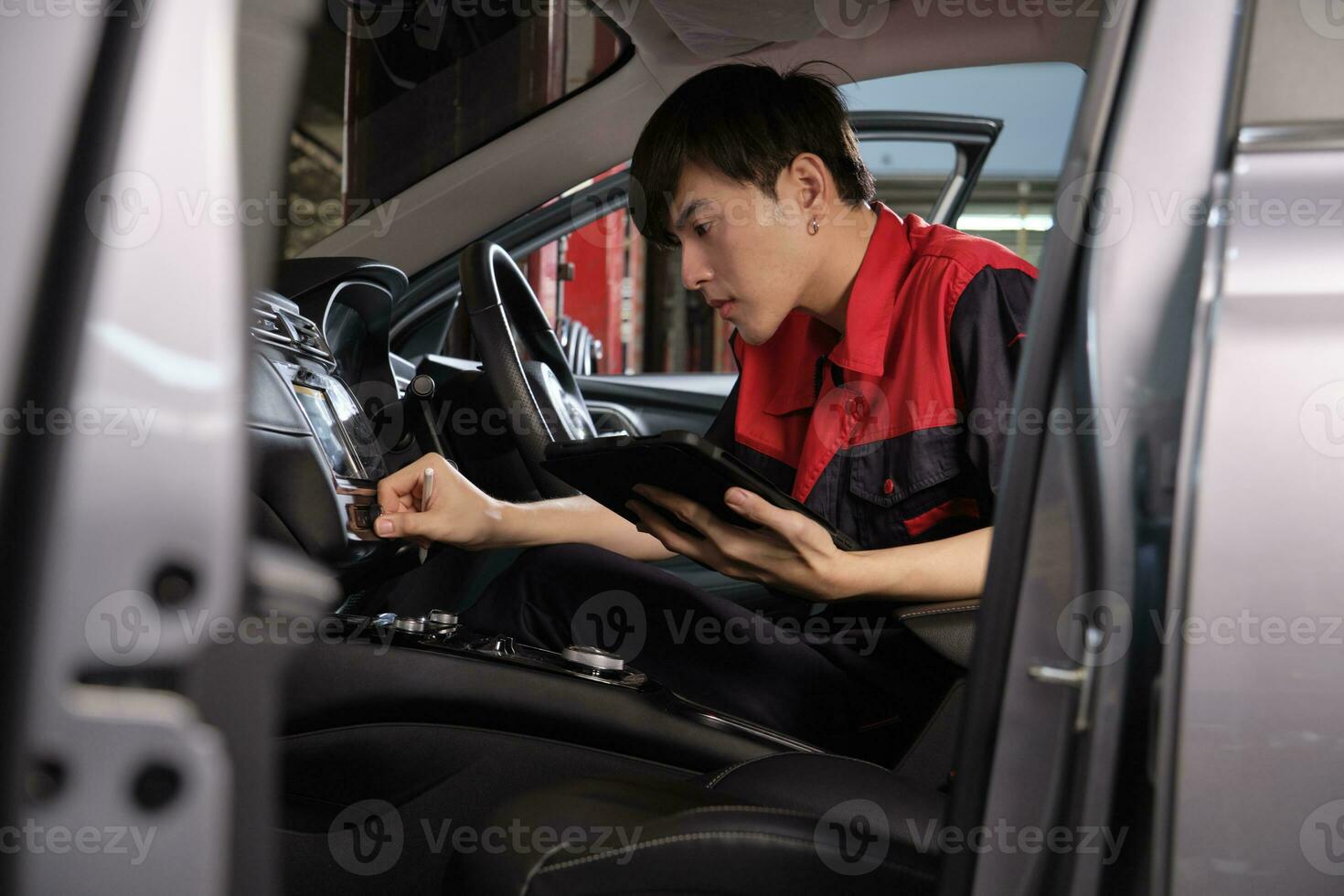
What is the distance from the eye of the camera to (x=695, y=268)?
142 centimetres

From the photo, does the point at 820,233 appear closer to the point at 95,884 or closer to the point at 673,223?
the point at 673,223

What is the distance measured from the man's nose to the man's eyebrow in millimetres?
33

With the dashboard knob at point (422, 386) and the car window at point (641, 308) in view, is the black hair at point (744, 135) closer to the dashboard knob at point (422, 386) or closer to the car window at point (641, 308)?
the dashboard knob at point (422, 386)

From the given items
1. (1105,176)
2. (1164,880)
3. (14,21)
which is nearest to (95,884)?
(14,21)

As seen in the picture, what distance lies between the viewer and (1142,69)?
2.13 ft

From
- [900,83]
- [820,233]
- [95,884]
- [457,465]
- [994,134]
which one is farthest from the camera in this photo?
[994,134]

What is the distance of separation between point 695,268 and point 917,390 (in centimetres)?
33

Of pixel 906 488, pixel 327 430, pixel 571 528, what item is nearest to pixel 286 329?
pixel 327 430

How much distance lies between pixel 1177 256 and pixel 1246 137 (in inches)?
3.2

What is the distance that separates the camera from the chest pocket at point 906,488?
1.26 m

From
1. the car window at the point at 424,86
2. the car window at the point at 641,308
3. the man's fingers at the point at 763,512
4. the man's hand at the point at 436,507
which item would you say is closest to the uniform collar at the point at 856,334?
the man's fingers at the point at 763,512

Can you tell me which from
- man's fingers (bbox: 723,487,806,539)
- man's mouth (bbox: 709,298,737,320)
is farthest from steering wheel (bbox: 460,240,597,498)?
man's fingers (bbox: 723,487,806,539)

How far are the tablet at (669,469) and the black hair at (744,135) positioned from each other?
466 millimetres

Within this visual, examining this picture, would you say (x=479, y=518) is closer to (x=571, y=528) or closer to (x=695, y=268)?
(x=571, y=528)
